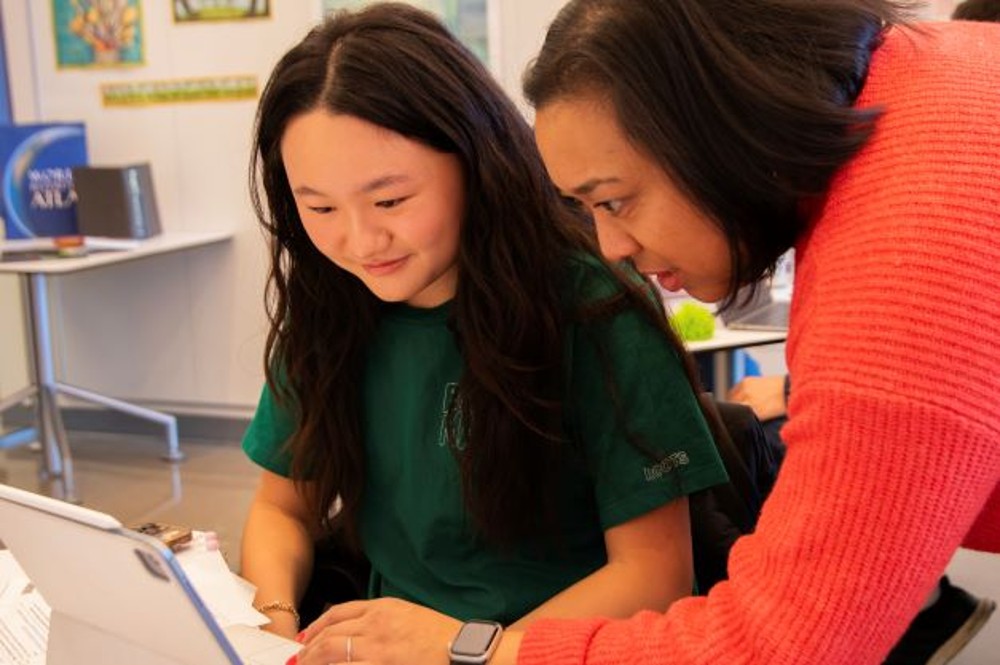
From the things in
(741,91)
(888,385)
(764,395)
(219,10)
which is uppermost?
(219,10)

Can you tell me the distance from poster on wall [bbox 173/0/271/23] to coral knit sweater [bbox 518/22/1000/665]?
3574 millimetres

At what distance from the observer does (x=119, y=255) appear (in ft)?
12.3

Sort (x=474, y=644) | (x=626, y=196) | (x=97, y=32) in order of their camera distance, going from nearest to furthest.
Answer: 1. (x=626, y=196)
2. (x=474, y=644)
3. (x=97, y=32)

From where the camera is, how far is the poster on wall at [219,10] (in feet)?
13.4

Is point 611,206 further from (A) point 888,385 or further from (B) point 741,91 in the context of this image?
(A) point 888,385

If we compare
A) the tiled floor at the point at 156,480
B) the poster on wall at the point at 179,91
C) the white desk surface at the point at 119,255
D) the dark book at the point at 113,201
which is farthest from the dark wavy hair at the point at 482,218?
the poster on wall at the point at 179,91

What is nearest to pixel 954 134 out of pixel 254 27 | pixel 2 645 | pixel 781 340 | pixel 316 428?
pixel 316 428

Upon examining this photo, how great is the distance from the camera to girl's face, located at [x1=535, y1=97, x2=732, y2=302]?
0.85 meters

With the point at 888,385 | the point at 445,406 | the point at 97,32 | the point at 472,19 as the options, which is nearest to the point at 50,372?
the point at 97,32

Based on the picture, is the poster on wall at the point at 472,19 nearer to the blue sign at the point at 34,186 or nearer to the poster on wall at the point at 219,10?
the poster on wall at the point at 219,10

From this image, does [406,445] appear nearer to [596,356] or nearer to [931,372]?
[596,356]

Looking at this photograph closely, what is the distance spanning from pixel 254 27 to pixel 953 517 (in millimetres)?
3764

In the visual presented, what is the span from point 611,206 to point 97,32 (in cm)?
392

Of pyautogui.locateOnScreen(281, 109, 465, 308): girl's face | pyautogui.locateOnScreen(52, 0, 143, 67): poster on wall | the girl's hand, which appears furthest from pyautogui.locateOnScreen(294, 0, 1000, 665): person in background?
pyautogui.locateOnScreen(52, 0, 143, 67): poster on wall
